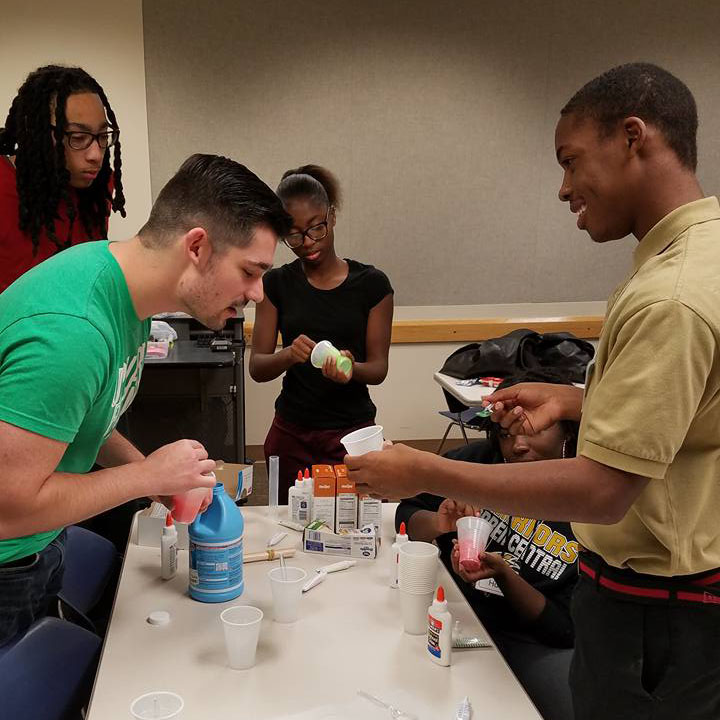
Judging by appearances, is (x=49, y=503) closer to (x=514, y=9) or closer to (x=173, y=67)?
(x=173, y=67)

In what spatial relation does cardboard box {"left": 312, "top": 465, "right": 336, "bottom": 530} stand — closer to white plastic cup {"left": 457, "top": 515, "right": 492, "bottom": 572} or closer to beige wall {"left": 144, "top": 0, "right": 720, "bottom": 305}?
white plastic cup {"left": 457, "top": 515, "right": 492, "bottom": 572}

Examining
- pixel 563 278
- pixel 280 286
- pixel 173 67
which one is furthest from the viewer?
pixel 563 278

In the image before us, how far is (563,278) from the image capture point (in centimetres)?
530

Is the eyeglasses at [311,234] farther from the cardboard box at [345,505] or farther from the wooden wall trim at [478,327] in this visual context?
the wooden wall trim at [478,327]

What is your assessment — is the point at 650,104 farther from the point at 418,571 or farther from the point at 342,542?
the point at 342,542

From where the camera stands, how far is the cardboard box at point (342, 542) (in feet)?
6.19

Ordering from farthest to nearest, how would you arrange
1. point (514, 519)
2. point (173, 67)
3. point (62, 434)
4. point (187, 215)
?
point (173, 67) < point (514, 519) < point (187, 215) < point (62, 434)

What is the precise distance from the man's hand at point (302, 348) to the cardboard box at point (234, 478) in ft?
1.63

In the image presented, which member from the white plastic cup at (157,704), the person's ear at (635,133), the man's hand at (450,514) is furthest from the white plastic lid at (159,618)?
the person's ear at (635,133)

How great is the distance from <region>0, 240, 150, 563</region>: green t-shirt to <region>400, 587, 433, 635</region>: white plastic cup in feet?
2.39

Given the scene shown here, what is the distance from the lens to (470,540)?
1.72 meters

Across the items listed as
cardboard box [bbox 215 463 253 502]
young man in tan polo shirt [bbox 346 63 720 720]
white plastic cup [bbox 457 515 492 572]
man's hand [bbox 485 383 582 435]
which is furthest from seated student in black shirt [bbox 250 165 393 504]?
young man in tan polo shirt [bbox 346 63 720 720]

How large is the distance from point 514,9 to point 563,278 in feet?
6.15

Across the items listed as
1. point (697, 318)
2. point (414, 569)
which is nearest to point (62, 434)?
point (414, 569)
